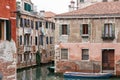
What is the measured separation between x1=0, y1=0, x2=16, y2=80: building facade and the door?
1521 cm

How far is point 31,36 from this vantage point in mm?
35406

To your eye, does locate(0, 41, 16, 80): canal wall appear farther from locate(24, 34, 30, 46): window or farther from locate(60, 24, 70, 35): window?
locate(24, 34, 30, 46): window

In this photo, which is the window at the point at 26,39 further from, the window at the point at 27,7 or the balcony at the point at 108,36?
the balcony at the point at 108,36

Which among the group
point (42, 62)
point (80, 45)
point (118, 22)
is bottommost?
point (42, 62)

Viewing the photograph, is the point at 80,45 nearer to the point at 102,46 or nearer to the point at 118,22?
the point at 102,46

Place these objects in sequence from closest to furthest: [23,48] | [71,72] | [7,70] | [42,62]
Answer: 1. [7,70]
2. [71,72]
3. [23,48]
4. [42,62]

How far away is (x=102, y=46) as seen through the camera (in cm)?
2495

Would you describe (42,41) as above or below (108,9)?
below

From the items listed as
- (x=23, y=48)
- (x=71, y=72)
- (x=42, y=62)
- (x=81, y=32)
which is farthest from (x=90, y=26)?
(x=42, y=62)

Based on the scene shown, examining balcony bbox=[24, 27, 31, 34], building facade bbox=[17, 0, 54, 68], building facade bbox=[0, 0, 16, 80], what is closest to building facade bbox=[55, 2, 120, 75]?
building facade bbox=[17, 0, 54, 68]

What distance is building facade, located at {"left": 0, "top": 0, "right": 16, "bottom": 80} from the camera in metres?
Answer: 9.86

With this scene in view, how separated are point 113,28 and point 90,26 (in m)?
1.72

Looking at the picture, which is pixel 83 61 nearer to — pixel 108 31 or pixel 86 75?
pixel 86 75

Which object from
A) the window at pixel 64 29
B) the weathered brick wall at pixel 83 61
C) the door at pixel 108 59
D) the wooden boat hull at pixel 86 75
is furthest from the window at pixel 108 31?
the wooden boat hull at pixel 86 75
